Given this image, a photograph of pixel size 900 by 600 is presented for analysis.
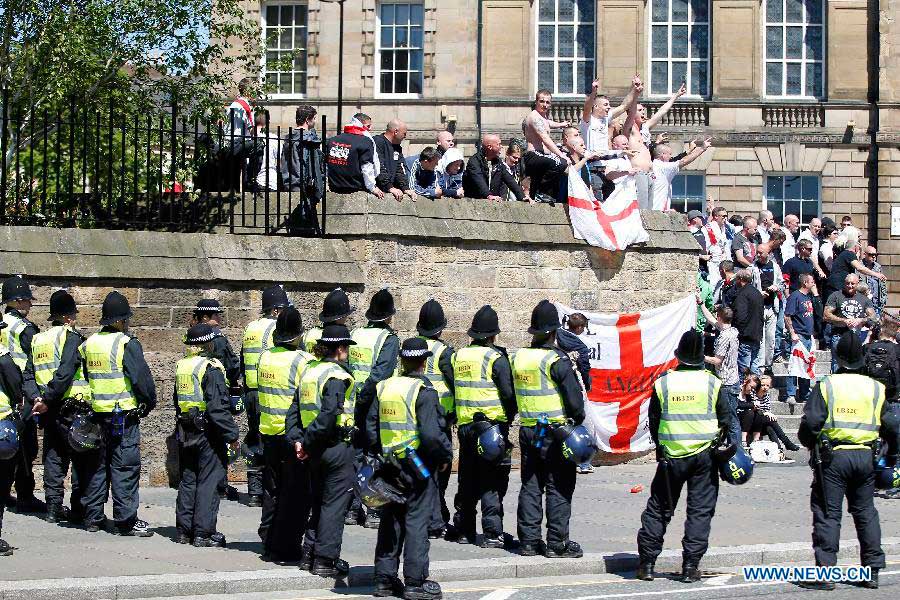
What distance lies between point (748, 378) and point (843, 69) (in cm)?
1964

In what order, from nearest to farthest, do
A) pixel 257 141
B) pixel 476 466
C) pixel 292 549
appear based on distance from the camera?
1. pixel 292 549
2. pixel 476 466
3. pixel 257 141

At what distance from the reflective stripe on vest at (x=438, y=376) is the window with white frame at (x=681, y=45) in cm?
2466

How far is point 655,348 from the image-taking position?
768 inches

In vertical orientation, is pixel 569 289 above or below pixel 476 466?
above

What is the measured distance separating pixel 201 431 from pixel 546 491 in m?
2.69

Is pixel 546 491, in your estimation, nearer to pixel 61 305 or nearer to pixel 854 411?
pixel 854 411

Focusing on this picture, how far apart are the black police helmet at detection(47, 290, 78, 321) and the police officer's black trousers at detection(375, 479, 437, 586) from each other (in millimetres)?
3744

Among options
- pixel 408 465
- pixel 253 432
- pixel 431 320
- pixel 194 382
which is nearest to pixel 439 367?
pixel 431 320

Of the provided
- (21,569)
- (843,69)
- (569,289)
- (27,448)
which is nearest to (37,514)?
(27,448)

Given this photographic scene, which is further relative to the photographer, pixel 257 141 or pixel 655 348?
pixel 655 348

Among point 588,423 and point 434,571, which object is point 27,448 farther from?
point 588,423

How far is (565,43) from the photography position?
3756cm

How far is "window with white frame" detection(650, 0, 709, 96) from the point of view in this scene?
37438 mm

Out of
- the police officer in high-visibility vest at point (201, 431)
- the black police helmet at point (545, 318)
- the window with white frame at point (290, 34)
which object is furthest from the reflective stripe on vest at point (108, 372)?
the window with white frame at point (290, 34)
